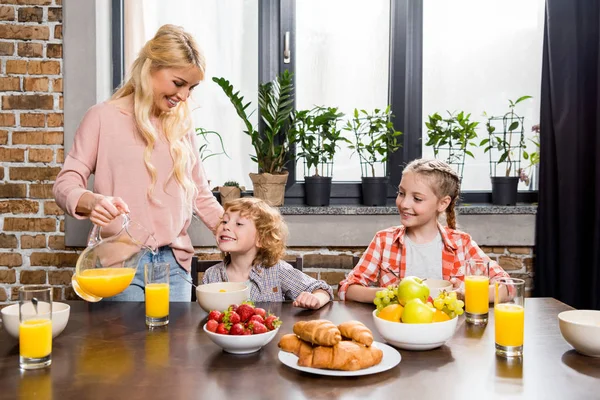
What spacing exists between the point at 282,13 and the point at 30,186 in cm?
145

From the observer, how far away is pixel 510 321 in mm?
1318

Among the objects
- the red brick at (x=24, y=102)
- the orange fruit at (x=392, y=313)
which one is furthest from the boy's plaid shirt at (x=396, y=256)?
the red brick at (x=24, y=102)

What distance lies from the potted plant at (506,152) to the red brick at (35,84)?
81.6 inches

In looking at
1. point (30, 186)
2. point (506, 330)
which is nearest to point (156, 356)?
point (506, 330)

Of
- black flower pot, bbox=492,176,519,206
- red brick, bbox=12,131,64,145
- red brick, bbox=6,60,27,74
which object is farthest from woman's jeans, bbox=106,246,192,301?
black flower pot, bbox=492,176,519,206

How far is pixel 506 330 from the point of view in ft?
4.33

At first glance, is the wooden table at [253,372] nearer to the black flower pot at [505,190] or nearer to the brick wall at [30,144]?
the brick wall at [30,144]

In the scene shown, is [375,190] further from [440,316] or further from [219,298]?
[440,316]

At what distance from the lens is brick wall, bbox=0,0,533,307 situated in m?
2.83

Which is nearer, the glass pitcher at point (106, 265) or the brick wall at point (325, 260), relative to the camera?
the glass pitcher at point (106, 265)

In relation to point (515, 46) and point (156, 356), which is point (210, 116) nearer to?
point (515, 46)

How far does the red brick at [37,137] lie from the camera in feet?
9.35

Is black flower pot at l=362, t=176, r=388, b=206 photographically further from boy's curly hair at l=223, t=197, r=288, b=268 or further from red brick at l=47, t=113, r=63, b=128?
red brick at l=47, t=113, r=63, b=128

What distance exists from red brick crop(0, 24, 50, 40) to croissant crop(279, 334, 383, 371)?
2.22 meters
